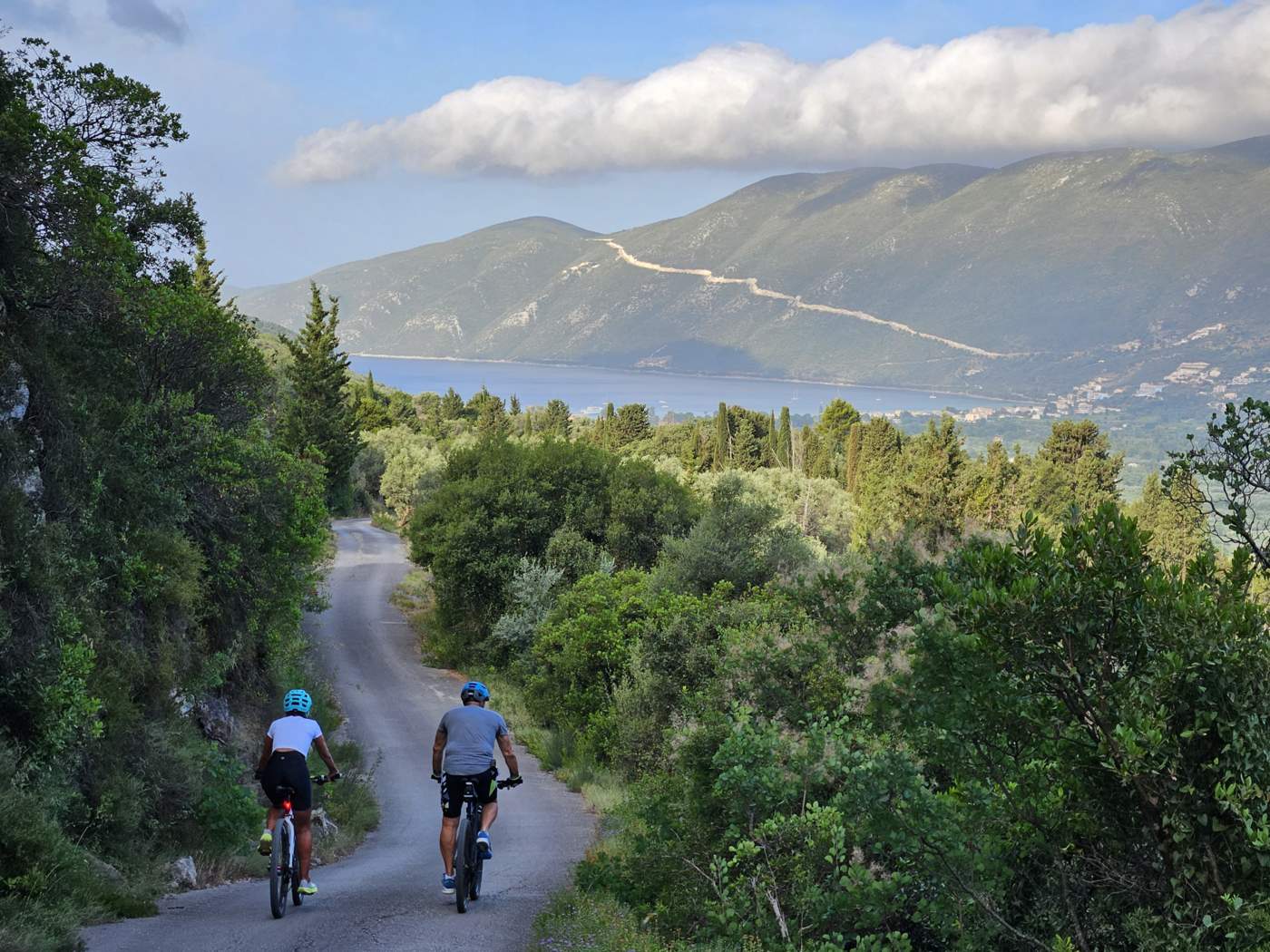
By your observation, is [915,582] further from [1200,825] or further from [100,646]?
[100,646]

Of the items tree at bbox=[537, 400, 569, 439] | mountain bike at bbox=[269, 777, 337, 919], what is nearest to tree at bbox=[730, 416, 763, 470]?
tree at bbox=[537, 400, 569, 439]

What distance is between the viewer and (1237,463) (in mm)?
6777

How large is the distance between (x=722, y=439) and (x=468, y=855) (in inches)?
3338

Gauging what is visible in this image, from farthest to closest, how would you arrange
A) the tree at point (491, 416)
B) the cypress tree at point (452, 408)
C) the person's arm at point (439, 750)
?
the cypress tree at point (452, 408), the tree at point (491, 416), the person's arm at point (439, 750)

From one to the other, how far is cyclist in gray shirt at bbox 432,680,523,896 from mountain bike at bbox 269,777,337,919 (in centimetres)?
107

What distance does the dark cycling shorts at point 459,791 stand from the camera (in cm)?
949

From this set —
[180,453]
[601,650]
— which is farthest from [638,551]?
[180,453]

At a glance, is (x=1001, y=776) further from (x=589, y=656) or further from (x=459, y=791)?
(x=589, y=656)

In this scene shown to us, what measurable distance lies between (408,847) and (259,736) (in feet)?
18.7

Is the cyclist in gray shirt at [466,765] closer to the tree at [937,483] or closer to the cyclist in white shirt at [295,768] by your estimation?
the cyclist in white shirt at [295,768]

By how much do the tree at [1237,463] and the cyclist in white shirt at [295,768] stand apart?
667cm

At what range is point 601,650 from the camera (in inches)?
980

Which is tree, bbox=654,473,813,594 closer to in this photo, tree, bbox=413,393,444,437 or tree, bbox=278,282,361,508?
tree, bbox=278,282,361,508

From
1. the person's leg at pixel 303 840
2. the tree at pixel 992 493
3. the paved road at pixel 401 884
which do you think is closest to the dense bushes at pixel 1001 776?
the paved road at pixel 401 884
